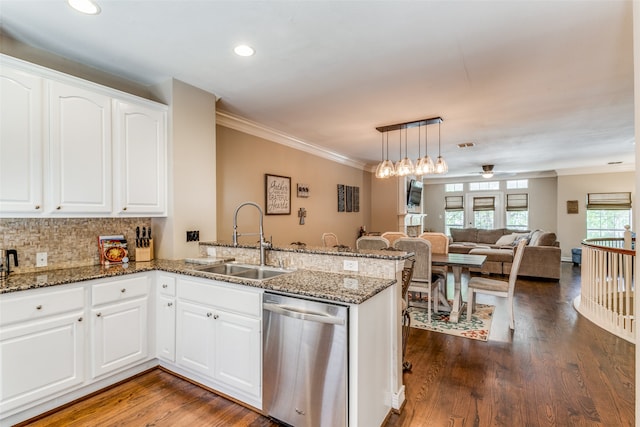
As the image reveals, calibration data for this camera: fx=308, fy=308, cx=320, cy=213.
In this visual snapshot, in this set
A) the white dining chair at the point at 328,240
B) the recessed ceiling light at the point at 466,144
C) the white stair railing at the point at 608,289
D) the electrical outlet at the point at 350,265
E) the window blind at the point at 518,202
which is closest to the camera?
the electrical outlet at the point at 350,265

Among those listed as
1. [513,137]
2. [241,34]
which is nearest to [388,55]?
[241,34]

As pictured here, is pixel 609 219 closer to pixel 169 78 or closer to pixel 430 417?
pixel 430 417

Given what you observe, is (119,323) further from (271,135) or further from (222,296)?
(271,135)

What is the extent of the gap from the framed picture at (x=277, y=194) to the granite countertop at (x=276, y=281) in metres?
1.96

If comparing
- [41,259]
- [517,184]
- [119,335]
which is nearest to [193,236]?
[119,335]

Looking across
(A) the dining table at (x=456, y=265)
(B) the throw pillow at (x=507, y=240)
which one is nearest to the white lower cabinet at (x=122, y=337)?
(A) the dining table at (x=456, y=265)

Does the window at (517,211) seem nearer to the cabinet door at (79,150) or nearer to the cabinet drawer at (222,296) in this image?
the cabinet drawer at (222,296)

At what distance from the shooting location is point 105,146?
2.49m

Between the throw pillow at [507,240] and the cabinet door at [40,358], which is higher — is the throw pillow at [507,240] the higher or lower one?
the higher one

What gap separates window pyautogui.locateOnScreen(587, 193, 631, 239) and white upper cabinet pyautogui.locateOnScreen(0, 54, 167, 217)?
33.2ft

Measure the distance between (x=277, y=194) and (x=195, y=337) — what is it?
2585 mm

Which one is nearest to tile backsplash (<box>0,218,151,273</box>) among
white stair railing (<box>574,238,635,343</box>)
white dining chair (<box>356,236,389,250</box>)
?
white dining chair (<box>356,236,389,250</box>)

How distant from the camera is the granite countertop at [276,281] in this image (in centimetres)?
177

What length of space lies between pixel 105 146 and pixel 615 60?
4.12 m
